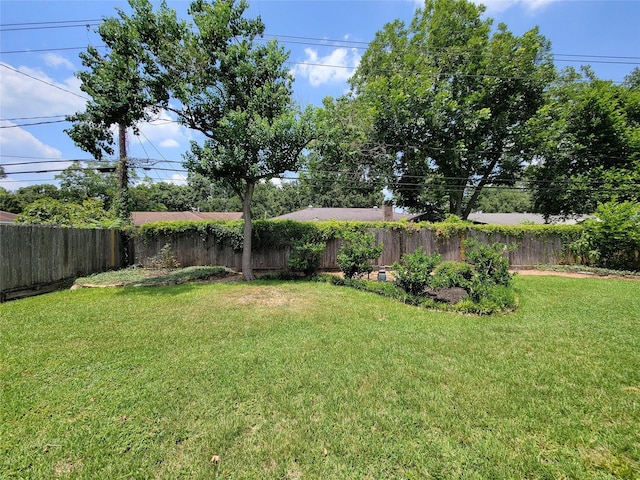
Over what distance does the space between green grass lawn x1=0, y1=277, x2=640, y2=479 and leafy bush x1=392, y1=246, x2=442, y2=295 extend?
4.81 feet

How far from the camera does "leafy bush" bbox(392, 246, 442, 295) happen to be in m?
6.02

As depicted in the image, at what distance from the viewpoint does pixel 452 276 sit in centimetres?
604

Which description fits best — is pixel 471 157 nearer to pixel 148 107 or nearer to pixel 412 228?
pixel 412 228

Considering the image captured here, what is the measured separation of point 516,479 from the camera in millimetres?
1624

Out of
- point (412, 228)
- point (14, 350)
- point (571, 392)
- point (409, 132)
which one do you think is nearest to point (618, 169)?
point (409, 132)

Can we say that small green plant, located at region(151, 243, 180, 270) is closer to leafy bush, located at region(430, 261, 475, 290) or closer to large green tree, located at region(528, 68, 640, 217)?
leafy bush, located at region(430, 261, 475, 290)

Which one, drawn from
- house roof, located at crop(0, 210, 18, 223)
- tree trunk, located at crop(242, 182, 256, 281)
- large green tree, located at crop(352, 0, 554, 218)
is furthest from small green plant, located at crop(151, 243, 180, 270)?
large green tree, located at crop(352, 0, 554, 218)

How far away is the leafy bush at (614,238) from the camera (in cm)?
1002

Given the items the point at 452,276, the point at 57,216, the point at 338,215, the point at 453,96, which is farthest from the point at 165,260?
the point at 453,96

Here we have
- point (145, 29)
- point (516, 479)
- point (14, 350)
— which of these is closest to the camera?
point (516, 479)

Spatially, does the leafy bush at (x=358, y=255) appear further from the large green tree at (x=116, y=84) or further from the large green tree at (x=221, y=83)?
the large green tree at (x=116, y=84)

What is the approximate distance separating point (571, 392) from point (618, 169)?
747 inches

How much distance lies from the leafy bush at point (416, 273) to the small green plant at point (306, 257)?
3.08 m

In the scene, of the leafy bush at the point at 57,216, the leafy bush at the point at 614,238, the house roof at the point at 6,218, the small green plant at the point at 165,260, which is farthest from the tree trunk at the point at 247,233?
the leafy bush at the point at 614,238
